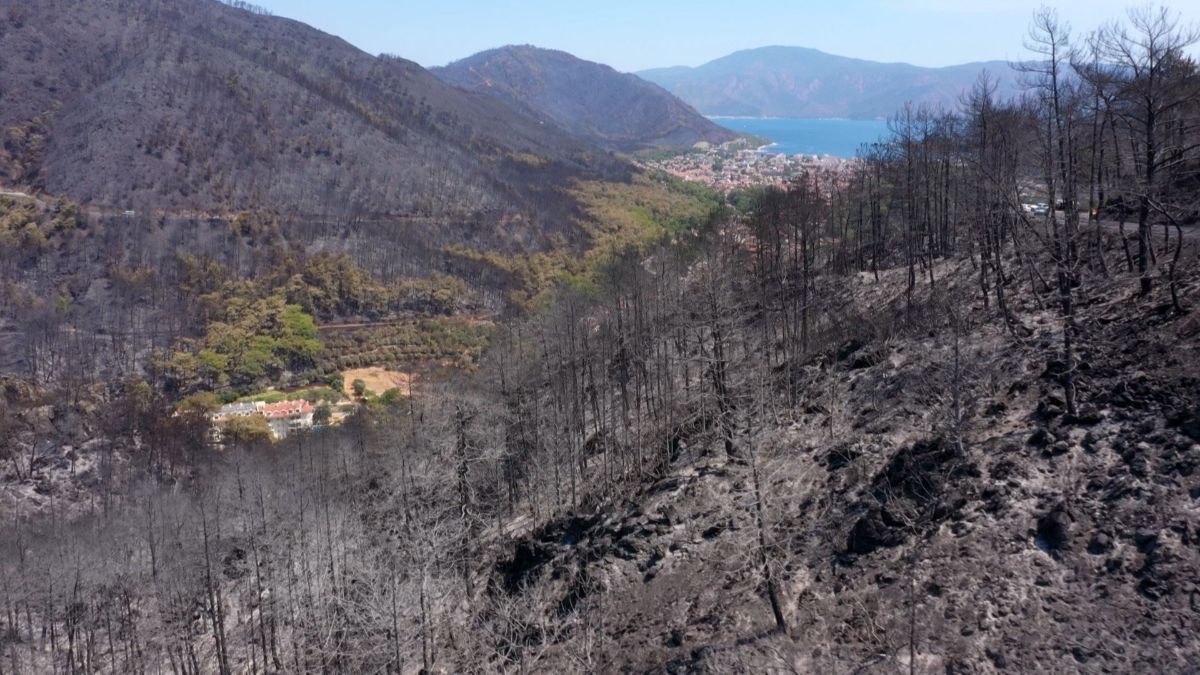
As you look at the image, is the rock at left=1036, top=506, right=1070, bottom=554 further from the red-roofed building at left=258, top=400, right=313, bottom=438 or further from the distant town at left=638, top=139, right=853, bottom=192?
the distant town at left=638, top=139, right=853, bottom=192

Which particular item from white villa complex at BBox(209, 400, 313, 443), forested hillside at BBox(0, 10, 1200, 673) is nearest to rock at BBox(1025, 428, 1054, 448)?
forested hillside at BBox(0, 10, 1200, 673)

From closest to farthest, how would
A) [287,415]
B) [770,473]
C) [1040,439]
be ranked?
1. [1040,439]
2. [770,473]
3. [287,415]

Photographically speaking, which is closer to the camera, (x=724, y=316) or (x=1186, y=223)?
(x=1186, y=223)

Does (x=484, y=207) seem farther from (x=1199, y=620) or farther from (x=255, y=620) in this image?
(x=1199, y=620)

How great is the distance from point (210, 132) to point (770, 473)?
206 ft

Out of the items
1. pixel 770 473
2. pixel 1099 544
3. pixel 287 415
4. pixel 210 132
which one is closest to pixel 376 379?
pixel 287 415

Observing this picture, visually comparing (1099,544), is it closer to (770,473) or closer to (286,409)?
(770,473)

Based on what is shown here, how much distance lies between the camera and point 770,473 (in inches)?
528

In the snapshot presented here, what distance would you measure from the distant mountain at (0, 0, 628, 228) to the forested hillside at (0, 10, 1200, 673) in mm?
31118

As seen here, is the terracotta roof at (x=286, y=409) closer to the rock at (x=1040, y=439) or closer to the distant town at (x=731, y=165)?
the rock at (x=1040, y=439)

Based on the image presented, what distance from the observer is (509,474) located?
21.4 meters

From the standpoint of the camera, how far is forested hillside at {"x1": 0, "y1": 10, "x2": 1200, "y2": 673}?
9.96m

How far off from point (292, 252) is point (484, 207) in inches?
738

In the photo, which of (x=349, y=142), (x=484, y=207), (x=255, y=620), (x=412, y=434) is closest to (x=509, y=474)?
(x=412, y=434)
